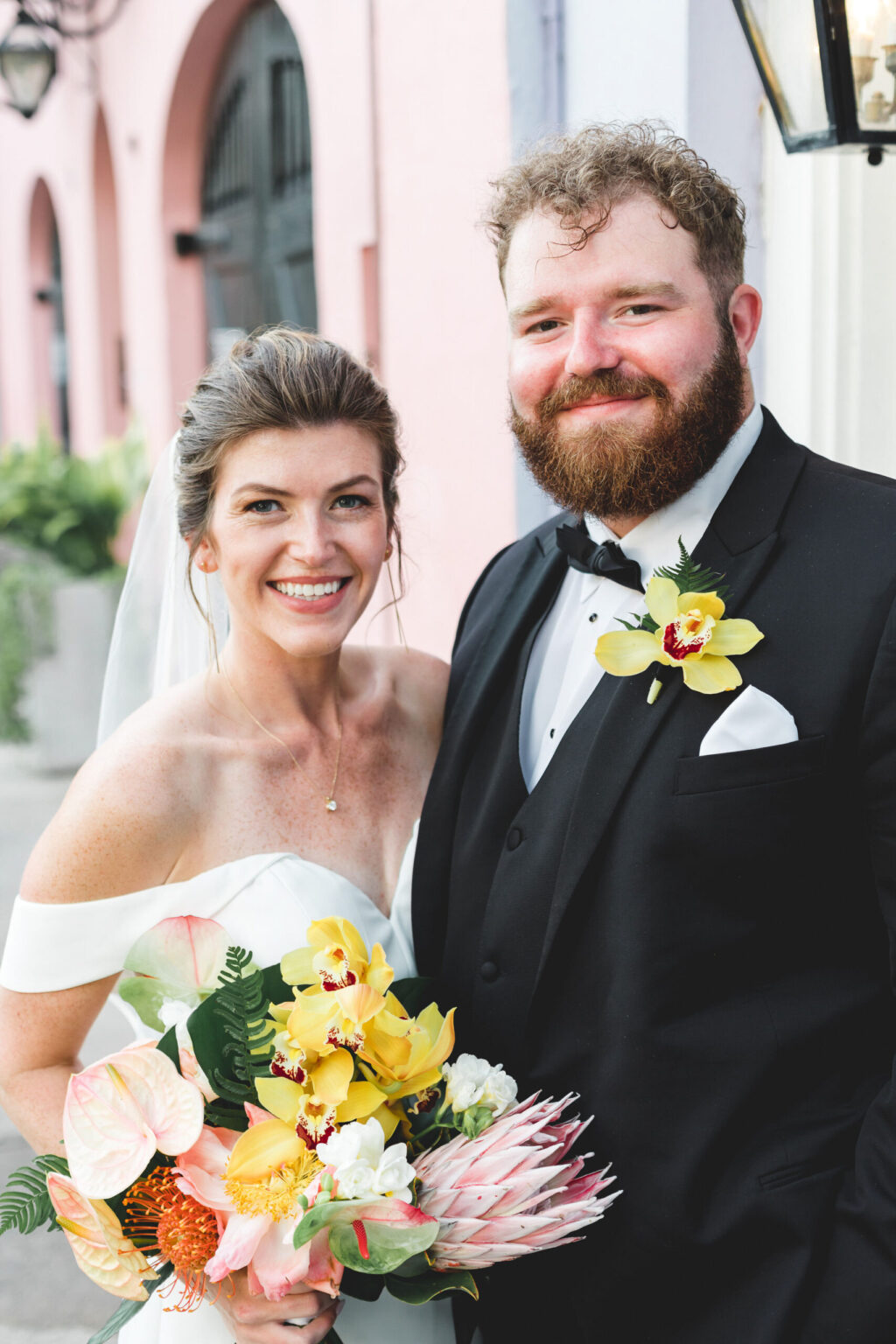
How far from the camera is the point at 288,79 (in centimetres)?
654

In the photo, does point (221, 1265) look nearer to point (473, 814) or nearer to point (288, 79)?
point (473, 814)

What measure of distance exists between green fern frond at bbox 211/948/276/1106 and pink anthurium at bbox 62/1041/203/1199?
0.07 meters

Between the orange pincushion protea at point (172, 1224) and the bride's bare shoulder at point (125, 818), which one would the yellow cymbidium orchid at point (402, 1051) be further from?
the bride's bare shoulder at point (125, 818)

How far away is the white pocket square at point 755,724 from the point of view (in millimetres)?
1613

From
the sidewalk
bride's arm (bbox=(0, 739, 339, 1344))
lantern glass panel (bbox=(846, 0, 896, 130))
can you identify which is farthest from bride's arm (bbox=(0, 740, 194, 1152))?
lantern glass panel (bbox=(846, 0, 896, 130))

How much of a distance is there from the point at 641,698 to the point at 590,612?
30 cm

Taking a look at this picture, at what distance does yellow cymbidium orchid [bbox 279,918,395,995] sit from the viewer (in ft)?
5.13

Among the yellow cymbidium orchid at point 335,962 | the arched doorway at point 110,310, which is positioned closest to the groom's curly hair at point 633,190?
the yellow cymbidium orchid at point 335,962

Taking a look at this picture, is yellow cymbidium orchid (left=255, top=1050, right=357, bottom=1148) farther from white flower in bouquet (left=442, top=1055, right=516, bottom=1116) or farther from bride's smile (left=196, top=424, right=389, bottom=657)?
bride's smile (left=196, top=424, right=389, bottom=657)

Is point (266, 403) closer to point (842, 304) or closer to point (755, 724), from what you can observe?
point (755, 724)

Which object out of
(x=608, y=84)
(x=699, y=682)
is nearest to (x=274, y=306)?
(x=608, y=84)

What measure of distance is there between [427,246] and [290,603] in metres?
2.81

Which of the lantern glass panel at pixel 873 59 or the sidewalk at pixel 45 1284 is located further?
the sidewalk at pixel 45 1284

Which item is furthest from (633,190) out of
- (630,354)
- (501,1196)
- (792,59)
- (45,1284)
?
(45,1284)
